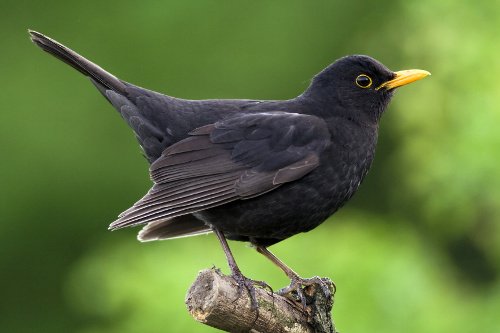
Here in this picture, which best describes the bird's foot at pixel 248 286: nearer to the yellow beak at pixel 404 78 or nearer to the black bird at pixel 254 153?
the black bird at pixel 254 153

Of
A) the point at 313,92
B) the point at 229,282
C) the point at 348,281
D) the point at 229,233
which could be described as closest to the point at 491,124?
the point at 348,281

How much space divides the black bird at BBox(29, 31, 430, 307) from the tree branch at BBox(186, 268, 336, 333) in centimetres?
12

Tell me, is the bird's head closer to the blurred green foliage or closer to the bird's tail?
the bird's tail

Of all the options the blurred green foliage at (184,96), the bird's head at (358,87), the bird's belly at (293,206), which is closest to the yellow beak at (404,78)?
the bird's head at (358,87)

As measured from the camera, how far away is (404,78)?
23.7ft

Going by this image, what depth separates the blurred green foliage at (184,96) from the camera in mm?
10703

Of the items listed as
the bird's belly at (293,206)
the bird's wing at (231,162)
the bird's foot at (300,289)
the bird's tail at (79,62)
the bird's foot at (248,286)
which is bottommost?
the bird's foot at (300,289)

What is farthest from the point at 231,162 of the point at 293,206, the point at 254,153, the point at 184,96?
the point at 184,96

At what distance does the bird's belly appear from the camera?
6.75m

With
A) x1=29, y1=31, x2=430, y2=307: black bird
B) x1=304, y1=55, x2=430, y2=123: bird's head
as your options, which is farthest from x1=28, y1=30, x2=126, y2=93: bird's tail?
x1=304, y1=55, x2=430, y2=123: bird's head

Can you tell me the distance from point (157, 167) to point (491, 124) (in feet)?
12.3

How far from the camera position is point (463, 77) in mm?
10602

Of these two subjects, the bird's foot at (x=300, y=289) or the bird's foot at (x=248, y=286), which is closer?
the bird's foot at (x=248, y=286)

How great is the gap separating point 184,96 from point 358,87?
4.91 m
